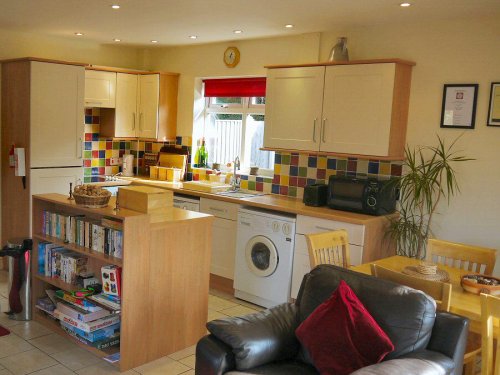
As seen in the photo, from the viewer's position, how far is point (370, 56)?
450cm

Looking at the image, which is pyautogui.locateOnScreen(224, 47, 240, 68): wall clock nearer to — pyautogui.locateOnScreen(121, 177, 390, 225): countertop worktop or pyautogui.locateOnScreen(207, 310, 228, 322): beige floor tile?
pyautogui.locateOnScreen(121, 177, 390, 225): countertop worktop

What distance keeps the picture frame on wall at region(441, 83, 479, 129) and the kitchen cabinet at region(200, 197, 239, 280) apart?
6.38 ft

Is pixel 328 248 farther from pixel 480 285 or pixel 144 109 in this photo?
pixel 144 109

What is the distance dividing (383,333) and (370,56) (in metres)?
2.86

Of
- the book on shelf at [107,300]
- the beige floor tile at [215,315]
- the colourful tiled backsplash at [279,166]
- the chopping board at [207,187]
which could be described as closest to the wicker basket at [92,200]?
the book on shelf at [107,300]

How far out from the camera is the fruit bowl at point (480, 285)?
2719mm

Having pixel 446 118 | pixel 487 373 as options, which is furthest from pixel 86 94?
pixel 487 373

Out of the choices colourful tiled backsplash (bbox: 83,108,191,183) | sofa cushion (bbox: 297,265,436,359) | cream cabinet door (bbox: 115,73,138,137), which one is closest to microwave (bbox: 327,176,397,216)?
sofa cushion (bbox: 297,265,436,359)

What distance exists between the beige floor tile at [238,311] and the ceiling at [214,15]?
8.11 feet

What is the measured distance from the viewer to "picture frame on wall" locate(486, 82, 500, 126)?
3848 mm

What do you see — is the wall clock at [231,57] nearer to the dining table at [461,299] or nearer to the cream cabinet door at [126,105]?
the cream cabinet door at [126,105]

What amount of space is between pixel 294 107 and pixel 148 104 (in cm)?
209

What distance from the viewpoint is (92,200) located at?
3.49m

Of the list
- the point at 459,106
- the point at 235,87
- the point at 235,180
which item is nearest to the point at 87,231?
the point at 235,180
